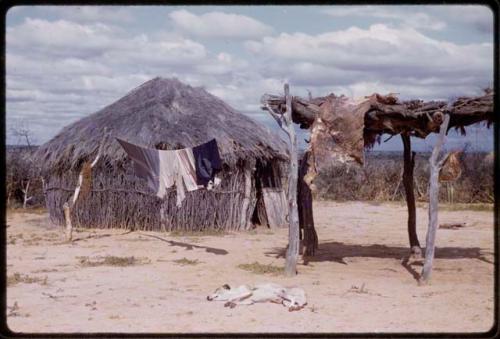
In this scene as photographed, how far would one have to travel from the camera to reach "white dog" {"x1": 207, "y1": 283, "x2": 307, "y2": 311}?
7.54 m

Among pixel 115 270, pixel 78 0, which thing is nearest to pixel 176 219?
pixel 115 270

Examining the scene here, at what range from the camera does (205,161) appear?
1332 cm

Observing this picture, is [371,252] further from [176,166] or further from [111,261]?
[111,261]

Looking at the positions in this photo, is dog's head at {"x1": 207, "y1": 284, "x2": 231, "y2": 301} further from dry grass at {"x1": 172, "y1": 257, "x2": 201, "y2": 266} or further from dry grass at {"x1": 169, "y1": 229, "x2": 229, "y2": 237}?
dry grass at {"x1": 169, "y1": 229, "x2": 229, "y2": 237}

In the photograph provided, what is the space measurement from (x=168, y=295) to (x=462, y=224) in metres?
10.7

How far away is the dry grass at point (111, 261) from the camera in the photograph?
422 inches

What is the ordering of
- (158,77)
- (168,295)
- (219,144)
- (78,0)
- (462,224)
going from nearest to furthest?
1. (78,0)
2. (168,295)
3. (219,144)
4. (462,224)
5. (158,77)

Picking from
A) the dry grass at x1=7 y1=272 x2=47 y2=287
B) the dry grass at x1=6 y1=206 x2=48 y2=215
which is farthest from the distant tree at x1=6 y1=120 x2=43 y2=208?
the dry grass at x1=7 y1=272 x2=47 y2=287

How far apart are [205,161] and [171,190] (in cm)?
227

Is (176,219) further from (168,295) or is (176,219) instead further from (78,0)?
(78,0)

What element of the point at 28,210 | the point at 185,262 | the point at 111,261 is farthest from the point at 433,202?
the point at 28,210

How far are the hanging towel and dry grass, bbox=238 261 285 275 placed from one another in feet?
10.4

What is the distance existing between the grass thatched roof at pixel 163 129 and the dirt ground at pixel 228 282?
6.50 feet

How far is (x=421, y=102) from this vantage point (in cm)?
952
